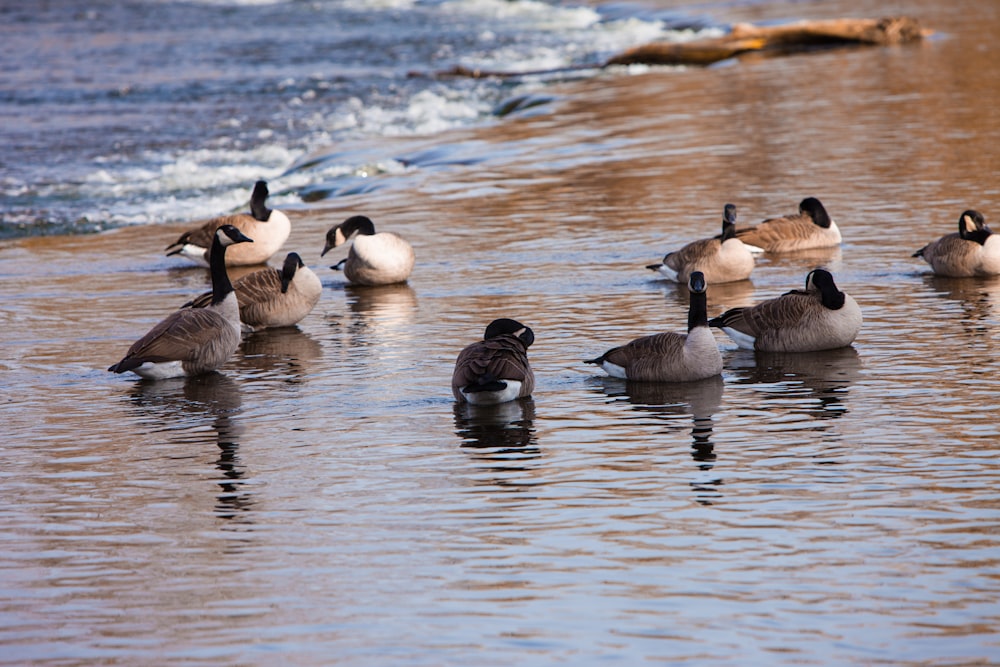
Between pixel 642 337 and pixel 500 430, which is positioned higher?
pixel 642 337

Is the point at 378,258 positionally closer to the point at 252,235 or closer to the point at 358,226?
the point at 358,226

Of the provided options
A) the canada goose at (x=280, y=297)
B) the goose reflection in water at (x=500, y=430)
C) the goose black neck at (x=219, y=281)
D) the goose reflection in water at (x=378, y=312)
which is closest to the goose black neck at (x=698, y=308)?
the goose reflection in water at (x=500, y=430)

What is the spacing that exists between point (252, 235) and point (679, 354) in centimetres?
787

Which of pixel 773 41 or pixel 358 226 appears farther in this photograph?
pixel 773 41

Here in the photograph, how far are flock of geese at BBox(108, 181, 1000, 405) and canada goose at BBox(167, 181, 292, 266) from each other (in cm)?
32

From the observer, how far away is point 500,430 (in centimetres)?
941

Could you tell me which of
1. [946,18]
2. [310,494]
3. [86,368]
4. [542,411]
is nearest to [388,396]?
[542,411]

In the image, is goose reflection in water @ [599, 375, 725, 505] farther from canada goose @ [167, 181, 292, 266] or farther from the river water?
canada goose @ [167, 181, 292, 266]

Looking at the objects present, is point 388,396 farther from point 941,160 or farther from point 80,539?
point 941,160

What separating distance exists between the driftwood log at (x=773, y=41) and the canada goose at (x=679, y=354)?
1004 inches

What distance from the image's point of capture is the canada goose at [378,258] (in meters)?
14.8

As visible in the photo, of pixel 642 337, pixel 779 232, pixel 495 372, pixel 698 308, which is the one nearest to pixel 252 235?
pixel 779 232

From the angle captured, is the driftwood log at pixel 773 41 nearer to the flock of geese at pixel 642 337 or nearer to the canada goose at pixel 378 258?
the flock of geese at pixel 642 337

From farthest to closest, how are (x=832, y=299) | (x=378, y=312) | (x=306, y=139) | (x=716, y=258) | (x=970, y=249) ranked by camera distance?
(x=306, y=139), (x=378, y=312), (x=716, y=258), (x=970, y=249), (x=832, y=299)
